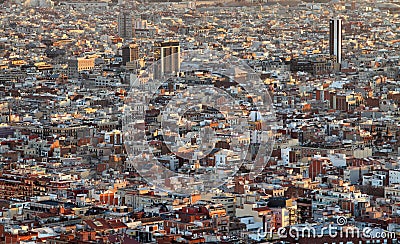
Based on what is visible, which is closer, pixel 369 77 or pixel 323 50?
pixel 369 77

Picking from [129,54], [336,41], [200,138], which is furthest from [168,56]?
[200,138]

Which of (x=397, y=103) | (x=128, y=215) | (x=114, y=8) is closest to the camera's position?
(x=128, y=215)

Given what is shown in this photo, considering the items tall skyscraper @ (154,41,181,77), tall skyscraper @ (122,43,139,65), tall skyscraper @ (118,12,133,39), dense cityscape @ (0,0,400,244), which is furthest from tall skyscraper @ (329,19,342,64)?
tall skyscraper @ (118,12,133,39)

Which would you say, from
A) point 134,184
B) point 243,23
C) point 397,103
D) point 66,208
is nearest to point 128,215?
point 66,208

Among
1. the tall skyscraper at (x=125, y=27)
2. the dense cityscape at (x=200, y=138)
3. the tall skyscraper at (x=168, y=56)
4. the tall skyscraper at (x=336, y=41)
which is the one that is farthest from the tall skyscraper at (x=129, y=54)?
the tall skyscraper at (x=125, y=27)

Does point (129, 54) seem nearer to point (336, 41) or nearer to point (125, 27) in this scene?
point (336, 41)

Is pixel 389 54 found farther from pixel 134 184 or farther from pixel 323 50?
pixel 134 184

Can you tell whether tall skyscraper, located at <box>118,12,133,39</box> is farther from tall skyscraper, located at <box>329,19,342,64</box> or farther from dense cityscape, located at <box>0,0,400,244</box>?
tall skyscraper, located at <box>329,19,342,64</box>
